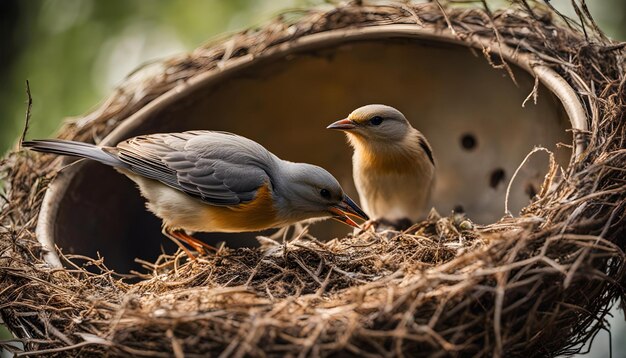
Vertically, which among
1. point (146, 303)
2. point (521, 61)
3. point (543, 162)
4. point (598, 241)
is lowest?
point (146, 303)

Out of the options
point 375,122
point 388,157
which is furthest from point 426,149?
point 375,122

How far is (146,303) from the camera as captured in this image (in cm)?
323

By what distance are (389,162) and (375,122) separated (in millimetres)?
299

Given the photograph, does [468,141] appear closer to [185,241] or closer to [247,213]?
[247,213]

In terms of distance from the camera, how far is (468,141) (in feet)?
14.9

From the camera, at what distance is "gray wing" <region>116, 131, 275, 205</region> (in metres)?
3.90

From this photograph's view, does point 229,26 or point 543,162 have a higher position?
point 229,26

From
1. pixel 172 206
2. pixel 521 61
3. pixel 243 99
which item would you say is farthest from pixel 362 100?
pixel 172 206

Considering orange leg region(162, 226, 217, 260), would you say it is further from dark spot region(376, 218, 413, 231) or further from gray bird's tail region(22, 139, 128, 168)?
dark spot region(376, 218, 413, 231)

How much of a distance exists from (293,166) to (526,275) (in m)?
1.52

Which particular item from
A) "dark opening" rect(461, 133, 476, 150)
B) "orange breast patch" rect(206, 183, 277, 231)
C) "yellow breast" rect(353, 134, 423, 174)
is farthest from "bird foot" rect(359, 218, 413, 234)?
"orange breast patch" rect(206, 183, 277, 231)

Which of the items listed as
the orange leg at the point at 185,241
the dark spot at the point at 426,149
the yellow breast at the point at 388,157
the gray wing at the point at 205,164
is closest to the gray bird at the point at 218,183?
the gray wing at the point at 205,164

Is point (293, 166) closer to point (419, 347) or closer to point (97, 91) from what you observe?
point (419, 347)

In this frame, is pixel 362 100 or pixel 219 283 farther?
pixel 362 100
